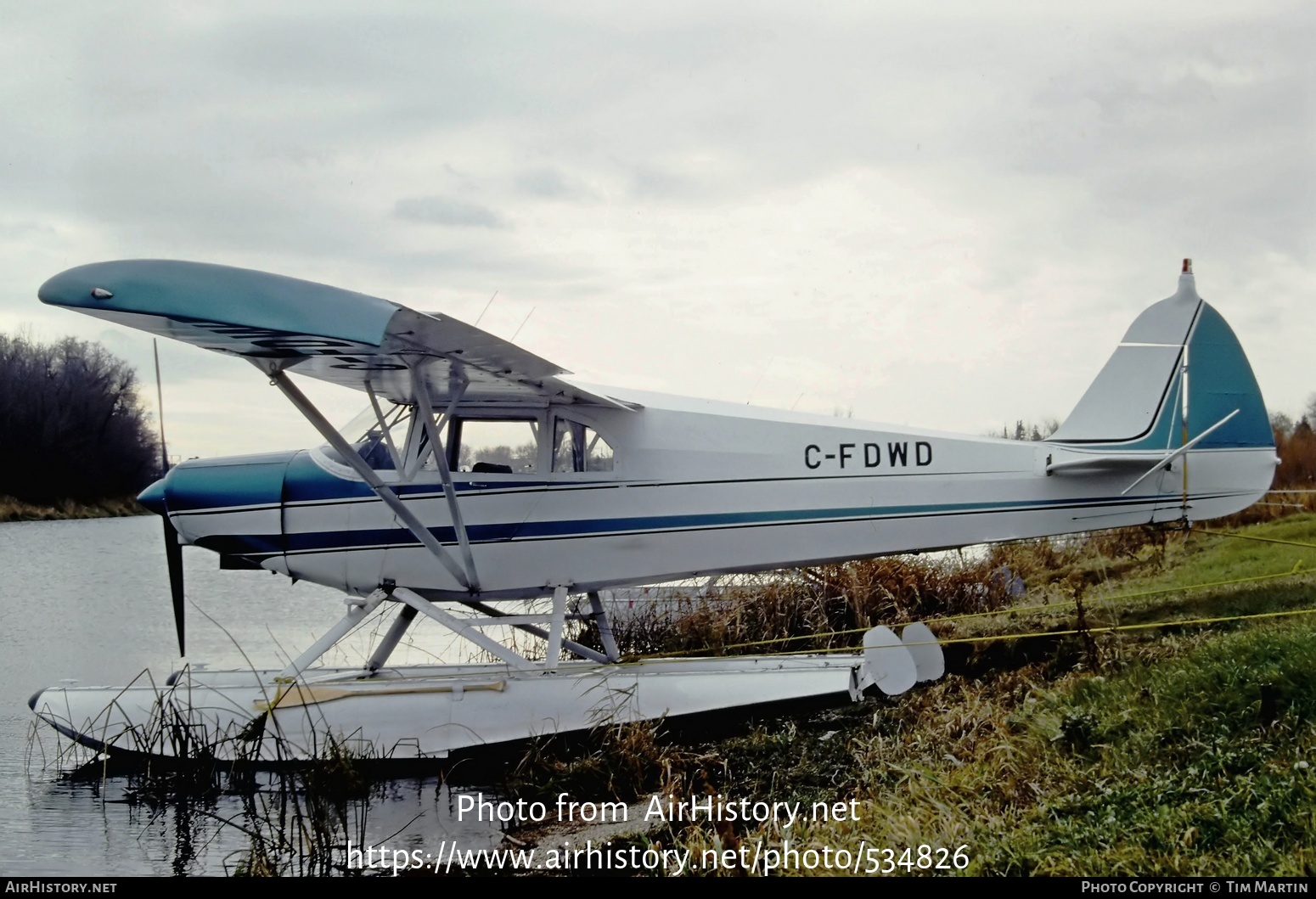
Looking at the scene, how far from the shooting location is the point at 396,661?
10328 millimetres

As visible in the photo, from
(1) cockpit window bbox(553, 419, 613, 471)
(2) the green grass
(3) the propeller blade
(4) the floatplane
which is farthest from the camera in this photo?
(3) the propeller blade

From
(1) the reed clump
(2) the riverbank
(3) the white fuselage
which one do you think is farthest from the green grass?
(2) the riverbank

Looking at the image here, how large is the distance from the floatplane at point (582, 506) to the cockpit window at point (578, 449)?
0.02 m

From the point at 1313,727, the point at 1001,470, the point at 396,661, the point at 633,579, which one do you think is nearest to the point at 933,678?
the point at 1001,470

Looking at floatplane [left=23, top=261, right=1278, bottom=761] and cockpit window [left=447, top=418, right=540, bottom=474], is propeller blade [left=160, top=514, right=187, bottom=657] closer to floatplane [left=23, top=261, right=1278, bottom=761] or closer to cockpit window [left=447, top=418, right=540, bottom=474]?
floatplane [left=23, top=261, right=1278, bottom=761]

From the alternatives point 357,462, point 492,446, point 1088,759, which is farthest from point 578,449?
point 1088,759

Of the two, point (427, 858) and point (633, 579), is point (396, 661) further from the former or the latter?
point (427, 858)

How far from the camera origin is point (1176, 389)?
22.8 feet

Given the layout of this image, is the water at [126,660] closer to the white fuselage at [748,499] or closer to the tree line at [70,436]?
the white fuselage at [748,499]

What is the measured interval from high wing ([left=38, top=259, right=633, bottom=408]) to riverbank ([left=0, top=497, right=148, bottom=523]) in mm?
25649

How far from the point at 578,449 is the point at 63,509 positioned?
100 ft

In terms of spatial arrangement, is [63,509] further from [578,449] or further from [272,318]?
[272,318]

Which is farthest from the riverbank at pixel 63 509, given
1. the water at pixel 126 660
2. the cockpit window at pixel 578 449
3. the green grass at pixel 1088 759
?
the green grass at pixel 1088 759

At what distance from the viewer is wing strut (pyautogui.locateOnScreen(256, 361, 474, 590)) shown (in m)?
5.98
